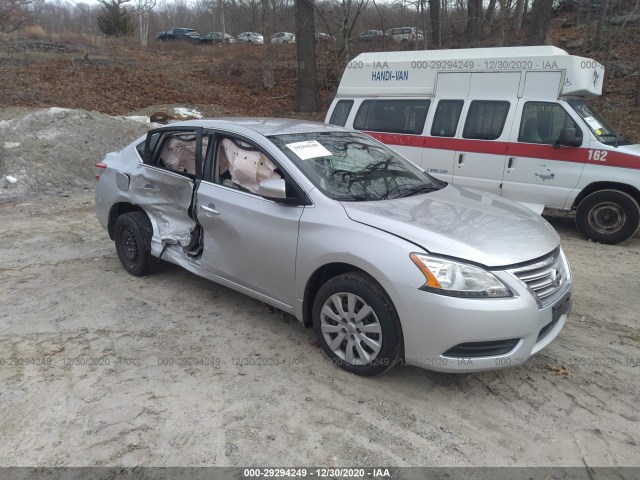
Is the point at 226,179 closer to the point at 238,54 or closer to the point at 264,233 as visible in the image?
the point at 264,233

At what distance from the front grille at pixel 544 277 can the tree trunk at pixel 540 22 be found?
12.3 m

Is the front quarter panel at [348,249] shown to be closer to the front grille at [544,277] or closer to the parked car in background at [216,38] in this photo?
the front grille at [544,277]

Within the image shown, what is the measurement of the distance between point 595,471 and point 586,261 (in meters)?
4.07

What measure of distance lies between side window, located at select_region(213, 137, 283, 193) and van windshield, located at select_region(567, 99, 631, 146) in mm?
5059

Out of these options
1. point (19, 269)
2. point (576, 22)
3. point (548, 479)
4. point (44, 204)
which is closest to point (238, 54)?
point (576, 22)

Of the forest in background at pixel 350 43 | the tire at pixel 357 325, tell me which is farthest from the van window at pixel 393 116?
the forest in background at pixel 350 43

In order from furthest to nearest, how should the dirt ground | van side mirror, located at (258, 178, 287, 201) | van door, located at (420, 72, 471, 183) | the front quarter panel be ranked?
1. van door, located at (420, 72, 471, 183)
2. van side mirror, located at (258, 178, 287, 201)
3. the front quarter panel
4. the dirt ground

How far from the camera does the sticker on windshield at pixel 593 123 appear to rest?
22.5ft

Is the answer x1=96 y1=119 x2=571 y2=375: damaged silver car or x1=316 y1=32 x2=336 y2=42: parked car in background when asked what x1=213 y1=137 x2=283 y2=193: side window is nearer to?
x1=96 y1=119 x2=571 y2=375: damaged silver car

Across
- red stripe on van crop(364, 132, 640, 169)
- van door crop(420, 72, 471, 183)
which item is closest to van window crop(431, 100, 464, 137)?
van door crop(420, 72, 471, 183)

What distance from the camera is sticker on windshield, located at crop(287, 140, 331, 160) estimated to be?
3.97m

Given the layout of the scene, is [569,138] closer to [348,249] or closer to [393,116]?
[393,116]

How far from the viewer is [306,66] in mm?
17781

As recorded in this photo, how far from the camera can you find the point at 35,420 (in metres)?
2.99
